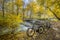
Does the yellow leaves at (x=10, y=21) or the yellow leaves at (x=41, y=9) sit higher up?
the yellow leaves at (x=41, y=9)

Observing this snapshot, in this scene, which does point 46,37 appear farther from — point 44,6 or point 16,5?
point 16,5


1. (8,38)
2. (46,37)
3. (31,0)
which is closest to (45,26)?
(46,37)

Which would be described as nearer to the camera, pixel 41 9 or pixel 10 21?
pixel 10 21

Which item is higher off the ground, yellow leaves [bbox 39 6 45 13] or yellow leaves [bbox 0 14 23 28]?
yellow leaves [bbox 39 6 45 13]

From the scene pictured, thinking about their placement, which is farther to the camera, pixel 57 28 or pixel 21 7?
pixel 57 28

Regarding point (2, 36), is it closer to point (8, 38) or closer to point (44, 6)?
point (8, 38)

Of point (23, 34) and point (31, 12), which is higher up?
point (31, 12)

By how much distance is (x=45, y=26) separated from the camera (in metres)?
2.74

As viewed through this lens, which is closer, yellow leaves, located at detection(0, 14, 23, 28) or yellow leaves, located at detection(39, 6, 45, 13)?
yellow leaves, located at detection(0, 14, 23, 28)

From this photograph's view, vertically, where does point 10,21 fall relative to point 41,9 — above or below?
below

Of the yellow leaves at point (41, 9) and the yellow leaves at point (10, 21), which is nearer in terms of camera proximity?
the yellow leaves at point (10, 21)

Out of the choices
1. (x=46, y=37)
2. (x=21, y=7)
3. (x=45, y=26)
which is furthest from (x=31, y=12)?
(x=46, y=37)

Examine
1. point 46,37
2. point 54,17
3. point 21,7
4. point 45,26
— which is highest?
point 21,7

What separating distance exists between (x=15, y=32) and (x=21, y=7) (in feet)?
1.58
